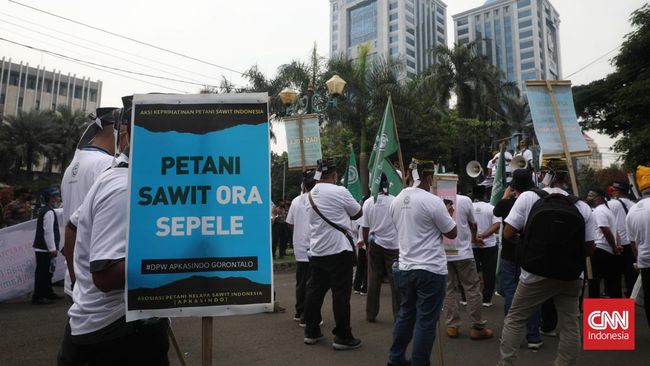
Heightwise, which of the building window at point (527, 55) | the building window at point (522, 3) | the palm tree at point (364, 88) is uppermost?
the building window at point (522, 3)

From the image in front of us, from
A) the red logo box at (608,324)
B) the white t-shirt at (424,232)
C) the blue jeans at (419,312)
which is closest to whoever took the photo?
the blue jeans at (419,312)

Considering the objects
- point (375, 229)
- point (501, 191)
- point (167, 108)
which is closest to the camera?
point (167, 108)

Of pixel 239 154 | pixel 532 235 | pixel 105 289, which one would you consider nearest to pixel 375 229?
pixel 532 235

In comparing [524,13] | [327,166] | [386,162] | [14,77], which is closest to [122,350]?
[327,166]

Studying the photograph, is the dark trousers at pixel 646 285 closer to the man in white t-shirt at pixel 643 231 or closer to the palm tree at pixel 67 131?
the man in white t-shirt at pixel 643 231

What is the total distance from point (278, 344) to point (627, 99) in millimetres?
28178

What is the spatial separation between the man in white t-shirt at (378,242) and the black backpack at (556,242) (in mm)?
2445

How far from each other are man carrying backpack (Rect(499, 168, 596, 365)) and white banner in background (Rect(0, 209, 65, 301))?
24.5 feet

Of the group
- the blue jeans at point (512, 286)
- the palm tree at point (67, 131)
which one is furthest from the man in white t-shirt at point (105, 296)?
the palm tree at point (67, 131)

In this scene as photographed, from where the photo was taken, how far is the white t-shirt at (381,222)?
6.16m

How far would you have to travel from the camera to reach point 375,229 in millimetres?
6332

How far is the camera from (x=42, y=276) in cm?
786

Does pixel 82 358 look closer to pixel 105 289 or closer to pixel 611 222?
pixel 105 289

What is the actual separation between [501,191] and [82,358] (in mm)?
7378
